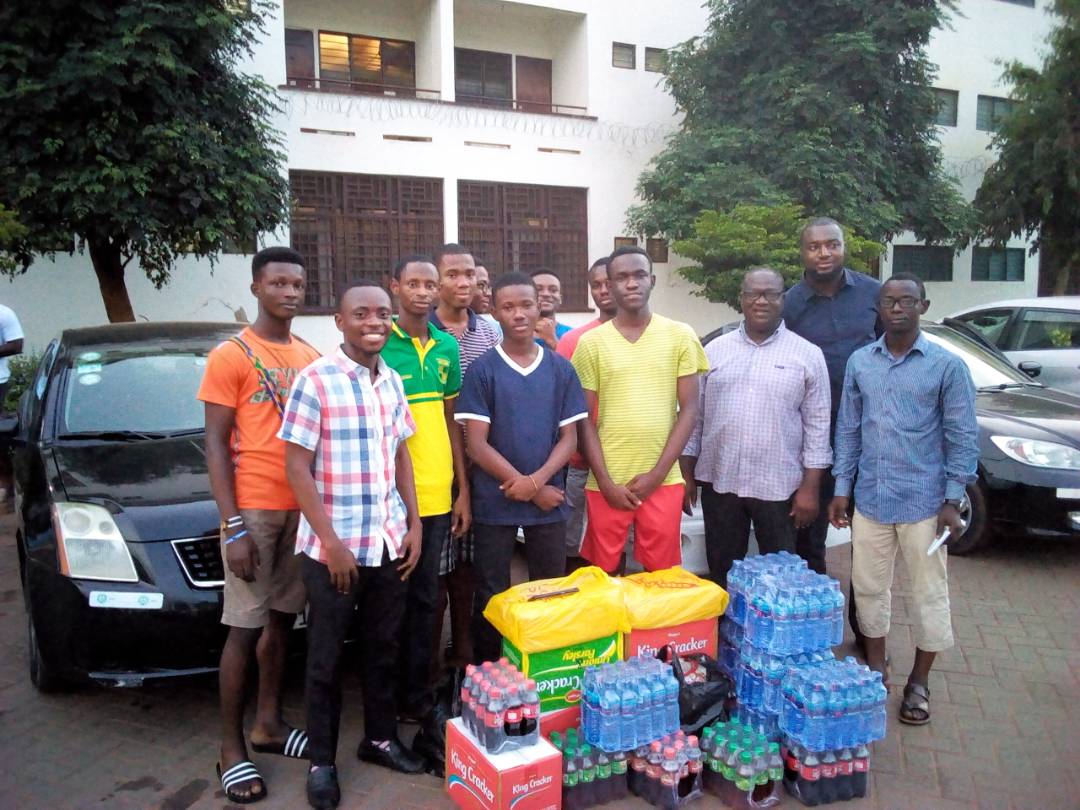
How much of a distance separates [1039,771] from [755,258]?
35.5 feet

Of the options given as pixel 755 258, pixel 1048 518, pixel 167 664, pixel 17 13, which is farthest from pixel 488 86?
pixel 167 664

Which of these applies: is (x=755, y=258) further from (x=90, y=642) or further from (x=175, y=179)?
(x=90, y=642)

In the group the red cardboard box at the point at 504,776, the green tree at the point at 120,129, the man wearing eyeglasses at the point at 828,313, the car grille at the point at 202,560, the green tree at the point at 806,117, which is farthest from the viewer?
the green tree at the point at 806,117

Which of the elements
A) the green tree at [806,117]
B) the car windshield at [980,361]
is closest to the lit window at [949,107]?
the green tree at [806,117]

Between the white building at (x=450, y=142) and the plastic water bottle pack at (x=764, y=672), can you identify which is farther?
the white building at (x=450, y=142)

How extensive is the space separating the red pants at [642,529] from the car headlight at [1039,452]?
10.3 feet

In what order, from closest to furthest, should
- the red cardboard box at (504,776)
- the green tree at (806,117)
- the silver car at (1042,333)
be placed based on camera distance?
the red cardboard box at (504,776)
the silver car at (1042,333)
the green tree at (806,117)

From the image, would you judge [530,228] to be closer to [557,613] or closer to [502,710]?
[557,613]

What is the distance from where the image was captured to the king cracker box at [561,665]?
3041mm

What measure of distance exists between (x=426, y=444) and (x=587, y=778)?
1387 mm

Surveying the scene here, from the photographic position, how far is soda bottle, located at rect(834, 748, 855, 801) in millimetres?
3018

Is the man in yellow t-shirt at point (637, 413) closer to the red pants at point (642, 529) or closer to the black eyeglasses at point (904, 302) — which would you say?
the red pants at point (642, 529)

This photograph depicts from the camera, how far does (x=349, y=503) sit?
2.87m

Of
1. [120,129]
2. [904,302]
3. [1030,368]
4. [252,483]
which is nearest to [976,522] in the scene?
[1030,368]
